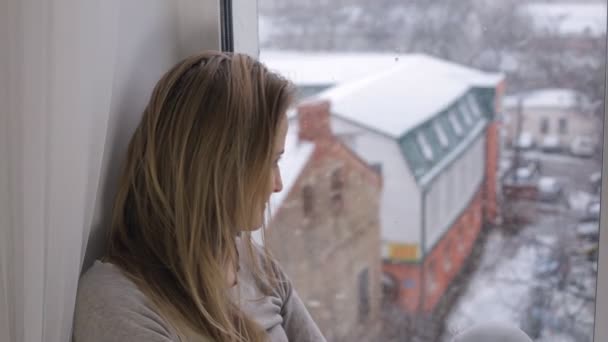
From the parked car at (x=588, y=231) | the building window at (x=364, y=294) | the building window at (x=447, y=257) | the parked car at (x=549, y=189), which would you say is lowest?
the building window at (x=364, y=294)

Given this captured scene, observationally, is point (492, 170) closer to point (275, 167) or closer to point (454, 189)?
point (454, 189)

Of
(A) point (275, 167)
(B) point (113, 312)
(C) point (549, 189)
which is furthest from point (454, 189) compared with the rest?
(B) point (113, 312)

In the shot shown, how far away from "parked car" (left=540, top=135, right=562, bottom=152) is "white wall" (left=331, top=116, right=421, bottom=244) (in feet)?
0.72

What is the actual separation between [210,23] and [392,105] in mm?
331

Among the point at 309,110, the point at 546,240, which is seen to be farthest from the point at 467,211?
the point at 309,110

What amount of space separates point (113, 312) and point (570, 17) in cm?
79

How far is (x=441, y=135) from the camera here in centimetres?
129

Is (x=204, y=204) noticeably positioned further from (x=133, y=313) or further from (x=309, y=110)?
(x=309, y=110)

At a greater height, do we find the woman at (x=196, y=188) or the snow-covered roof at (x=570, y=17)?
the snow-covered roof at (x=570, y=17)

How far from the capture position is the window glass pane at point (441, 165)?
3.92 feet

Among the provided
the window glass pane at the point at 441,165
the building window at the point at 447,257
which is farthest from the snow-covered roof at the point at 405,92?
the building window at the point at 447,257

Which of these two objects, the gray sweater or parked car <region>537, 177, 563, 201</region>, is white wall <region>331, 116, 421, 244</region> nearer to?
parked car <region>537, 177, 563, 201</region>

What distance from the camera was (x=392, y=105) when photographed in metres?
1.29

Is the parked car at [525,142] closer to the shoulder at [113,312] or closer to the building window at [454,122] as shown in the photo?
the building window at [454,122]
